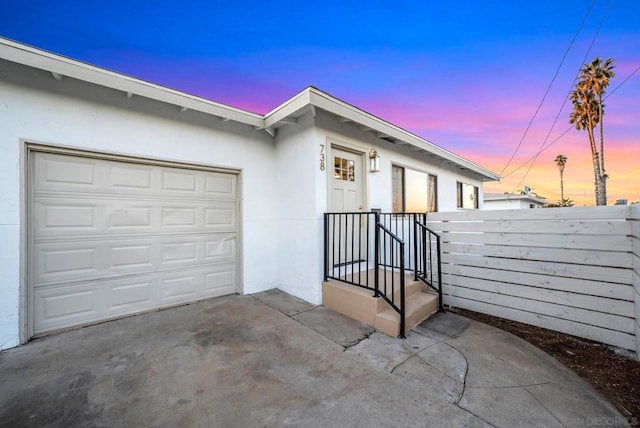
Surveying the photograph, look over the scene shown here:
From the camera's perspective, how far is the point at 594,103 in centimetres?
1124

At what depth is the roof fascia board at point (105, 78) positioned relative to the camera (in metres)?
2.21

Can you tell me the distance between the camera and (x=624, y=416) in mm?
1496

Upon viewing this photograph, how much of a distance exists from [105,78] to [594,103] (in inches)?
719

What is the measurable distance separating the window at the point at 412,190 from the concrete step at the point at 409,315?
2.22m

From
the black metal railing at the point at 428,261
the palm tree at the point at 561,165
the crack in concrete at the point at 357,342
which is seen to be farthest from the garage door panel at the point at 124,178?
the palm tree at the point at 561,165

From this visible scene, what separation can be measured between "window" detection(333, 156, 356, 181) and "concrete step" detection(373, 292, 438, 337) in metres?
2.14

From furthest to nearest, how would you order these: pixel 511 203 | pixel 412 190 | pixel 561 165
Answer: pixel 561 165 → pixel 511 203 → pixel 412 190

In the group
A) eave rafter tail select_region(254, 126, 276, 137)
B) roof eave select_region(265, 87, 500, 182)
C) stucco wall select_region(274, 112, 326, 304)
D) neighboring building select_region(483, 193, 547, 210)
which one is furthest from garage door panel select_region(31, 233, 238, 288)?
neighboring building select_region(483, 193, 547, 210)

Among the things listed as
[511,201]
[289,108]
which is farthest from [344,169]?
[511,201]

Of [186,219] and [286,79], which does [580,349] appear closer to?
[186,219]

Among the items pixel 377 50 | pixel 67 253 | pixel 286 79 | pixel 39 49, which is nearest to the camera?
pixel 39 49

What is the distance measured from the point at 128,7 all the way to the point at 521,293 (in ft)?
22.0

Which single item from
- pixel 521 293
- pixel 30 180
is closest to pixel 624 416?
pixel 521 293

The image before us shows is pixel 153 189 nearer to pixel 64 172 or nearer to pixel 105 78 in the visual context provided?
pixel 64 172
